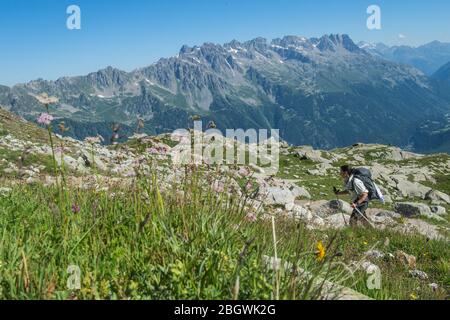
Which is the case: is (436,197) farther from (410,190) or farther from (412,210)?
(412,210)

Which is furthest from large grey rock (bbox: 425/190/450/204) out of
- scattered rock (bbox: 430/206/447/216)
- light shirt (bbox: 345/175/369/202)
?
light shirt (bbox: 345/175/369/202)

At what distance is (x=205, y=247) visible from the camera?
4051mm

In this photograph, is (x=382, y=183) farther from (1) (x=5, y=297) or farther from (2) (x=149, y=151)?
(1) (x=5, y=297)

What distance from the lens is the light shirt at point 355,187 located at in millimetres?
14664

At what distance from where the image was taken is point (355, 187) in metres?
14.8

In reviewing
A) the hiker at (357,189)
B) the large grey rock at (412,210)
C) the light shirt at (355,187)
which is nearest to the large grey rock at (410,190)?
the large grey rock at (412,210)

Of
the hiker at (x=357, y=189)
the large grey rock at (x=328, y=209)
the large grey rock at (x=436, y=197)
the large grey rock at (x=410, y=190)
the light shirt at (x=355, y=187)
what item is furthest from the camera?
the large grey rock at (x=410, y=190)

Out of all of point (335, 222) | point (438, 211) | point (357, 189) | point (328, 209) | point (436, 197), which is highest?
point (357, 189)

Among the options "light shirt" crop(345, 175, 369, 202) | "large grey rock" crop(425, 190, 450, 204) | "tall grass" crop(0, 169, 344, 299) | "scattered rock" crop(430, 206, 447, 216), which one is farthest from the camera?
"large grey rock" crop(425, 190, 450, 204)

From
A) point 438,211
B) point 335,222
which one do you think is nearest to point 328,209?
point 335,222

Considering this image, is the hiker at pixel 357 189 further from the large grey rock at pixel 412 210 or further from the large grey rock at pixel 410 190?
the large grey rock at pixel 410 190

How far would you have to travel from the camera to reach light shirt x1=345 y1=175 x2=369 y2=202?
48.1ft

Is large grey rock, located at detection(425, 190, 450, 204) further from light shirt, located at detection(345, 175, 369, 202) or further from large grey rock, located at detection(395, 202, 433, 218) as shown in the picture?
light shirt, located at detection(345, 175, 369, 202)

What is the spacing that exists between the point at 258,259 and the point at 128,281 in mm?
1148
